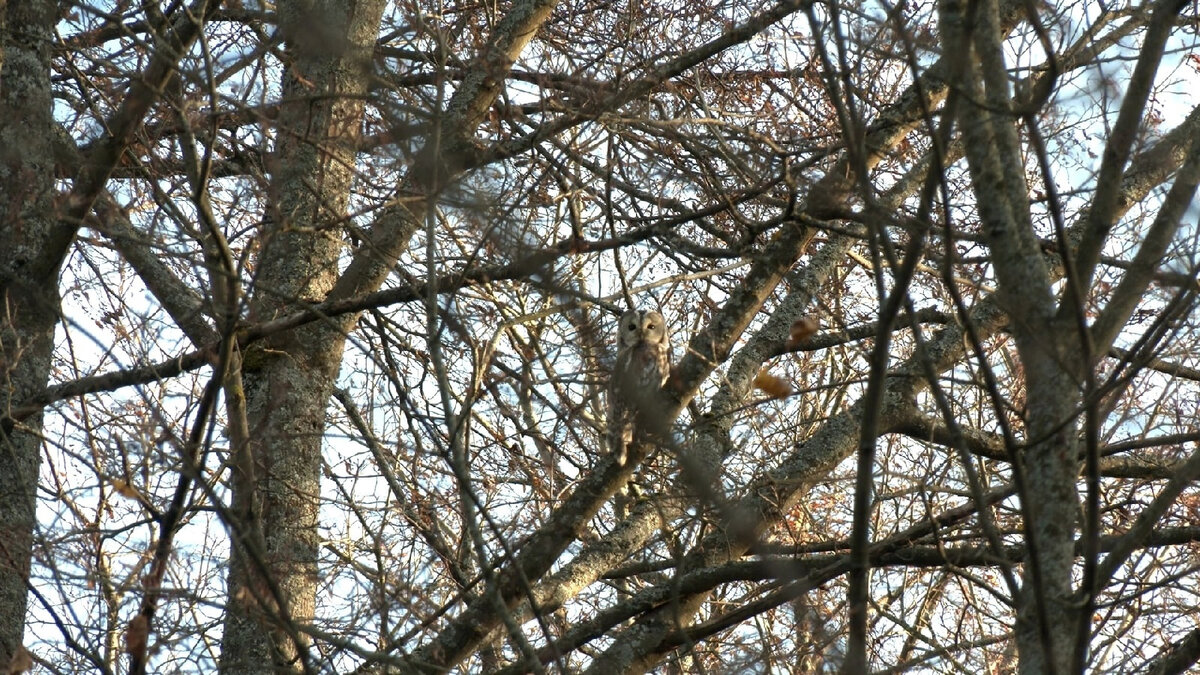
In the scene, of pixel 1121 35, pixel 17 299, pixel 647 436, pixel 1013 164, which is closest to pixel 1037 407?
pixel 1013 164

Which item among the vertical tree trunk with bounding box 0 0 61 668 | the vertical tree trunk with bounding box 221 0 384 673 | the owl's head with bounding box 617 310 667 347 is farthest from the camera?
the owl's head with bounding box 617 310 667 347

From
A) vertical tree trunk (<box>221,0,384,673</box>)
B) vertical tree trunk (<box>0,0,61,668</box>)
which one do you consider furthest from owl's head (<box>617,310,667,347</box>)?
vertical tree trunk (<box>0,0,61,668</box>)

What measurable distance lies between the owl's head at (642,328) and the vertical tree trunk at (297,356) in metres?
1.42

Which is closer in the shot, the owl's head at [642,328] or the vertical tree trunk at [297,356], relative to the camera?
the vertical tree trunk at [297,356]

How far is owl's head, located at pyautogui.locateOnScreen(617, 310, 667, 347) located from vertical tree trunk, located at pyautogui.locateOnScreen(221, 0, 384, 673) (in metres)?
1.42

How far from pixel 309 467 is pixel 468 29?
2255mm

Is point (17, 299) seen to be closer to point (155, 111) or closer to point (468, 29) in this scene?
point (155, 111)

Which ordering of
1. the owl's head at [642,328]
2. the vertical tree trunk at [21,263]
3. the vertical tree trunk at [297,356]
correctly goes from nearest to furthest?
the vertical tree trunk at [297,356] → the vertical tree trunk at [21,263] → the owl's head at [642,328]

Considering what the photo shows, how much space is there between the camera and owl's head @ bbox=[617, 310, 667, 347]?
18.2 feet

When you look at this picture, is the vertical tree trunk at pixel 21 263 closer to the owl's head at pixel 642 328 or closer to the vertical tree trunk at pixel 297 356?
the vertical tree trunk at pixel 297 356

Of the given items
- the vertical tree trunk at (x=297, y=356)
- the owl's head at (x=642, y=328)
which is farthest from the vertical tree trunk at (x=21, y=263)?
the owl's head at (x=642, y=328)

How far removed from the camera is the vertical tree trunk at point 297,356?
11.5ft

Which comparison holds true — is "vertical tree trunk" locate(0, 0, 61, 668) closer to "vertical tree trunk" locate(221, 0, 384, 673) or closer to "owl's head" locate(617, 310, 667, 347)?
"vertical tree trunk" locate(221, 0, 384, 673)

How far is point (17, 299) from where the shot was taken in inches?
157
